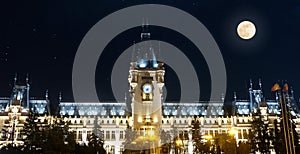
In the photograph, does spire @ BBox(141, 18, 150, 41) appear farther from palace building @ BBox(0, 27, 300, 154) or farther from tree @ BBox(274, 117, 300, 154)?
tree @ BBox(274, 117, 300, 154)

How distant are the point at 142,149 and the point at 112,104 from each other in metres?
58.6

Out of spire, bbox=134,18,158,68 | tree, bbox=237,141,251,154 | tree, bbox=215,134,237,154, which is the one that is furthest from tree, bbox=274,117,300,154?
spire, bbox=134,18,158,68

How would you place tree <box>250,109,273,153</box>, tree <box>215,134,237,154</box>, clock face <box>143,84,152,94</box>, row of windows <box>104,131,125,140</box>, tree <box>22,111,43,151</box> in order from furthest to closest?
row of windows <box>104,131,125,140</box>, clock face <box>143,84,152,94</box>, tree <box>215,134,237,154</box>, tree <box>250,109,273,153</box>, tree <box>22,111,43,151</box>

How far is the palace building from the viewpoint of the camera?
10150 centimetres

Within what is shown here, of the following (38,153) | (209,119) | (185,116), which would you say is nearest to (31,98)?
(185,116)

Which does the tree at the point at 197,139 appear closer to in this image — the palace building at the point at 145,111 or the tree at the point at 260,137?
the tree at the point at 260,137

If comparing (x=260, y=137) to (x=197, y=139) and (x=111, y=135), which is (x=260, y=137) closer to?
(x=197, y=139)

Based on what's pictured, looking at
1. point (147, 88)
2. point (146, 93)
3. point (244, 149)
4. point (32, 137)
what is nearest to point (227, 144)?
point (244, 149)

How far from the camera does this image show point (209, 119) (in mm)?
115938

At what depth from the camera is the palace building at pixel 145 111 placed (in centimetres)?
10150

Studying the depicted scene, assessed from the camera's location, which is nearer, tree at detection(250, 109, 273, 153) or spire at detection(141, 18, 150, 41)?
tree at detection(250, 109, 273, 153)

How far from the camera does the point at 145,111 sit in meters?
105

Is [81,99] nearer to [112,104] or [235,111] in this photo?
[112,104]

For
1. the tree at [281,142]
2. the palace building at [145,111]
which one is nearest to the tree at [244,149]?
the tree at [281,142]
